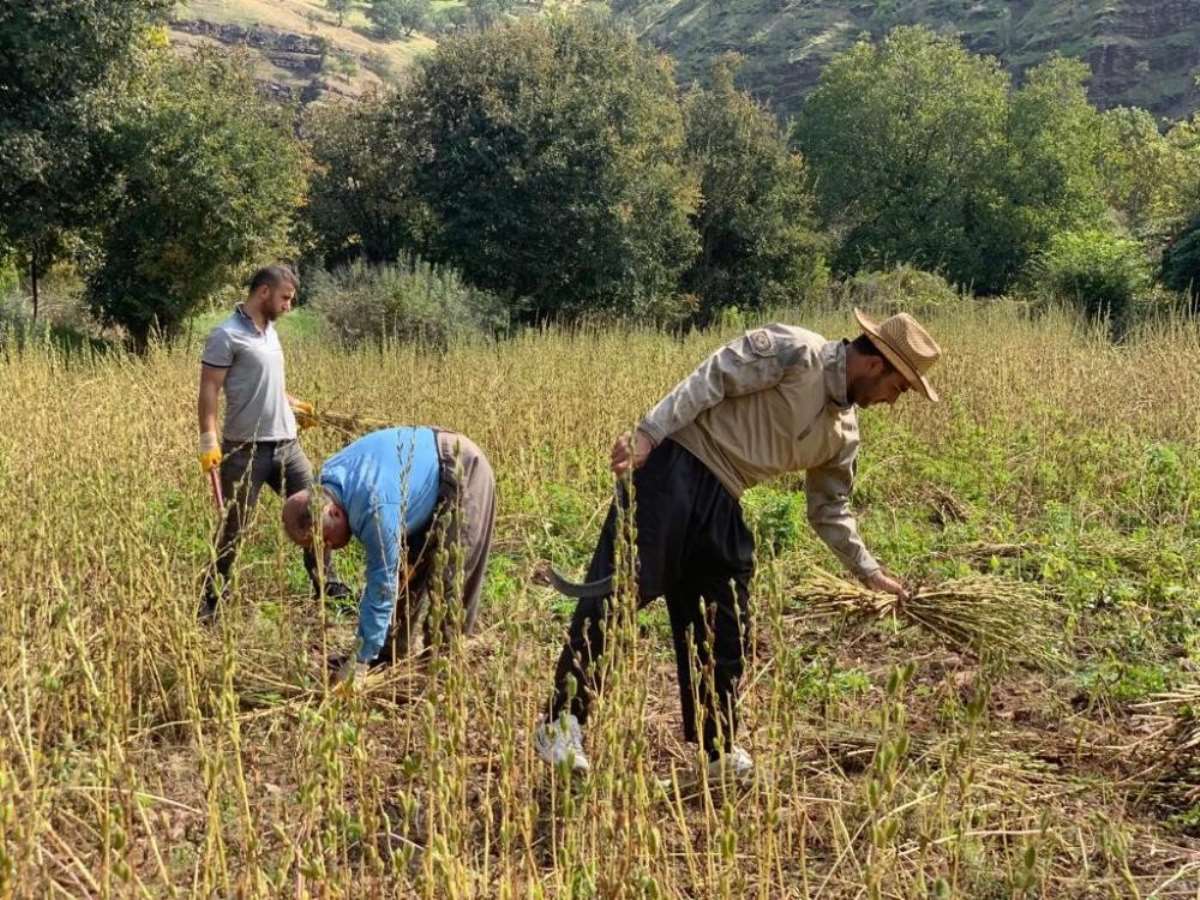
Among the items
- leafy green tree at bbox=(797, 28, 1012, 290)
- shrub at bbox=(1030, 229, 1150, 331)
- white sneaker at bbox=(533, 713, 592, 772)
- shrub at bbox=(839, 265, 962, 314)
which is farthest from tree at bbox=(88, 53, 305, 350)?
leafy green tree at bbox=(797, 28, 1012, 290)

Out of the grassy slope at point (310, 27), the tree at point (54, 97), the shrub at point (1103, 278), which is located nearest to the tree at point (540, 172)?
the tree at point (54, 97)

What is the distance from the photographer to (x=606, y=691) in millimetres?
2156

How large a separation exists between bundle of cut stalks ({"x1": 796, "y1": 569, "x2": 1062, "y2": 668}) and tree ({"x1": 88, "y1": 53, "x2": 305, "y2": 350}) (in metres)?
12.9

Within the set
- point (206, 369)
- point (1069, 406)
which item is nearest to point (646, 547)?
point (206, 369)

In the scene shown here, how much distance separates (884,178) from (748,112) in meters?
6.66

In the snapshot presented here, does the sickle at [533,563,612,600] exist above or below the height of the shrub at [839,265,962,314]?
below

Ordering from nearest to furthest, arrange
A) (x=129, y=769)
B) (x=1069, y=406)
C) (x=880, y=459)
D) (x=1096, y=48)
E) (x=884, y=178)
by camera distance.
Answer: (x=129, y=769) → (x=880, y=459) → (x=1069, y=406) → (x=884, y=178) → (x=1096, y=48)

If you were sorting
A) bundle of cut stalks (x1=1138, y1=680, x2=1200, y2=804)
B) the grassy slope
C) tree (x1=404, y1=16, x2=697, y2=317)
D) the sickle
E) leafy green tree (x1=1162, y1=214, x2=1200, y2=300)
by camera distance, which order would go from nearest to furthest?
the sickle → bundle of cut stalks (x1=1138, y1=680, x2=1200, y2=804) → leafy green tree (x1=1162, y1=214, x2=1200, y2=300) → tree (x1=404, y1=16, x2=697, y2=317) → the grassy slope

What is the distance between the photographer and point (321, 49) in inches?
3206

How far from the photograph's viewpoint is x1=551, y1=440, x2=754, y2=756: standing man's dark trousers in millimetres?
2975

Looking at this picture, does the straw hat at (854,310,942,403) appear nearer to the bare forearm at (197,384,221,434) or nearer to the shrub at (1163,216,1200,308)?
the bare forearm at (197,384,221,434)

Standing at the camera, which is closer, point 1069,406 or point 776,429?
point 776,429

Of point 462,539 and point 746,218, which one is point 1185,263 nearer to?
point 746,218

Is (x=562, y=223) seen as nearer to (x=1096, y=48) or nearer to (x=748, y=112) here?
(x=748, y=112)
